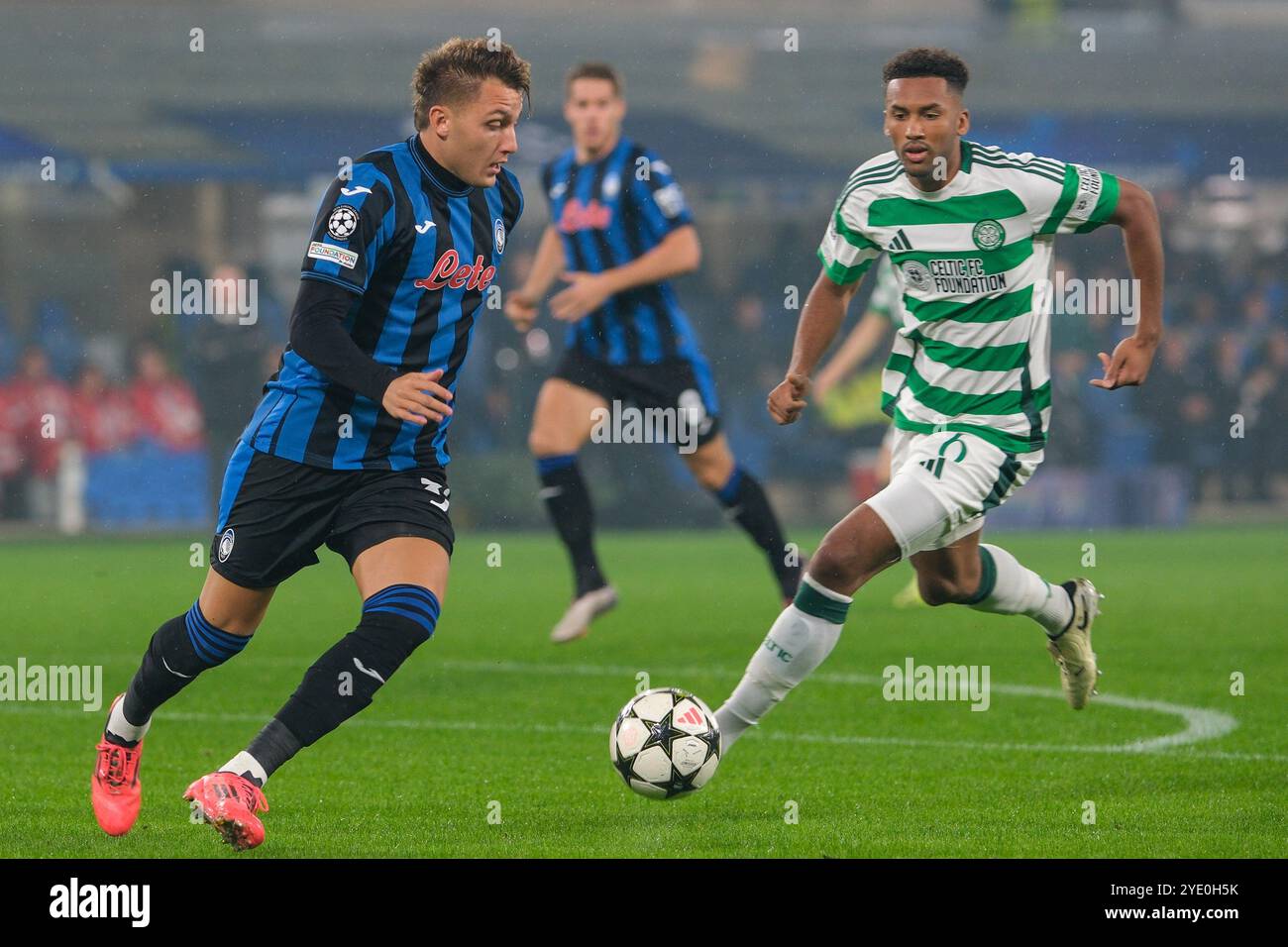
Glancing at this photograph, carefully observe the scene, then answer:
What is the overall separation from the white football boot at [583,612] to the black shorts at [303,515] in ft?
12.5

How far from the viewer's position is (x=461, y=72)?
15.9 feet

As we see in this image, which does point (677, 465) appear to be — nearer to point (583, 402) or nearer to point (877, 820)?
point (583, 402)

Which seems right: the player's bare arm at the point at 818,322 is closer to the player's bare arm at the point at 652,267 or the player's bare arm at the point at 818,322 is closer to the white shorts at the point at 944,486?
the white shorts at the point at 944,486

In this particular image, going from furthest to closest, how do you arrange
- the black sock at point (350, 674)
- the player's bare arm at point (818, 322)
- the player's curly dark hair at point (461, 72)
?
the player's bare arm at point (818, 322) → the player's curly dark hair at point (461, 72) → the black sock at point (350, 674)

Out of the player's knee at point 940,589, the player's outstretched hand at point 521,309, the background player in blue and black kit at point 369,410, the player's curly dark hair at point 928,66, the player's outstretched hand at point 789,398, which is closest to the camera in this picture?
the background player in blue and black kit at point 369,410

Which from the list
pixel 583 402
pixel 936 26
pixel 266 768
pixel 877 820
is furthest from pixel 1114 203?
pixel 936 26

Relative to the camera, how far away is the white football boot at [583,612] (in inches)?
341

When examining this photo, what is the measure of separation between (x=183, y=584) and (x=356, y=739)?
7096 mm

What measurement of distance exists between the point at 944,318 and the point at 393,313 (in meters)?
1.76

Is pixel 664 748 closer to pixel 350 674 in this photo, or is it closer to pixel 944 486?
pixel 350 674

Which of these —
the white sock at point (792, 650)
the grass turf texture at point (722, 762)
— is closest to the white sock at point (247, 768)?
the grass turf texture at point (722, 762)

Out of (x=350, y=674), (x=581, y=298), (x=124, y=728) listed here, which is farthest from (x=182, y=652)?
(x=581, y=298)

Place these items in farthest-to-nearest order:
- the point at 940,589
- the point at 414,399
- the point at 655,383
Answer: the point at 655,383, the point at 940,589, the point at 414,399

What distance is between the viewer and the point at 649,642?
30.6 feet
